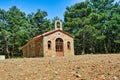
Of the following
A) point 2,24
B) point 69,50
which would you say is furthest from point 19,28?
point 69,50

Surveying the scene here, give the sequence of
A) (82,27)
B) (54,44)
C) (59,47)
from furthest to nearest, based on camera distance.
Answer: (82,27) < (59,47) < (54,44)

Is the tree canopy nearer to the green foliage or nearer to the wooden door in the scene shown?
the green foliage

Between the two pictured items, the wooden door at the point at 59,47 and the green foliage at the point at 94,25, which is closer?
the wooden door at the point at 59,47

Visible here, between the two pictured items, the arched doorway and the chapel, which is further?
the arched doorway

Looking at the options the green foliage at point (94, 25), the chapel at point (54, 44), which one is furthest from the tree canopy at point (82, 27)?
the chapel at point (54, 44)

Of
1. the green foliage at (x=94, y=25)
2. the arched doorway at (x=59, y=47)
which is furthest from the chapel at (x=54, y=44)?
the green foliage at (x=94, y=25)

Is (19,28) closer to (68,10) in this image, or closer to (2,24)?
(2,24)

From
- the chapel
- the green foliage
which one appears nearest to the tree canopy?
the green foliage

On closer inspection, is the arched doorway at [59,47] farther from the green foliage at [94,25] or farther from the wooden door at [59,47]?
the green foliage at [94,25]

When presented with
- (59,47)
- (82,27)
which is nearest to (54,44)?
(59,47)

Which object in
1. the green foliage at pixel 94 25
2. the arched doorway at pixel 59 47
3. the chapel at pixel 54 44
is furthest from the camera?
the green foliage at pixel 94 25

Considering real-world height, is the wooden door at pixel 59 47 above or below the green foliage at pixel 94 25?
below

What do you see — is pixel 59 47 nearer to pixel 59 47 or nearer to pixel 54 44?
pixel 59 47

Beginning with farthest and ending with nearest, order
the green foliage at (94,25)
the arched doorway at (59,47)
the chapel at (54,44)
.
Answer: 1. the green foliage at (94,25)
2. the arched doorway at (59,47)
3. the chapel at (54,44)
